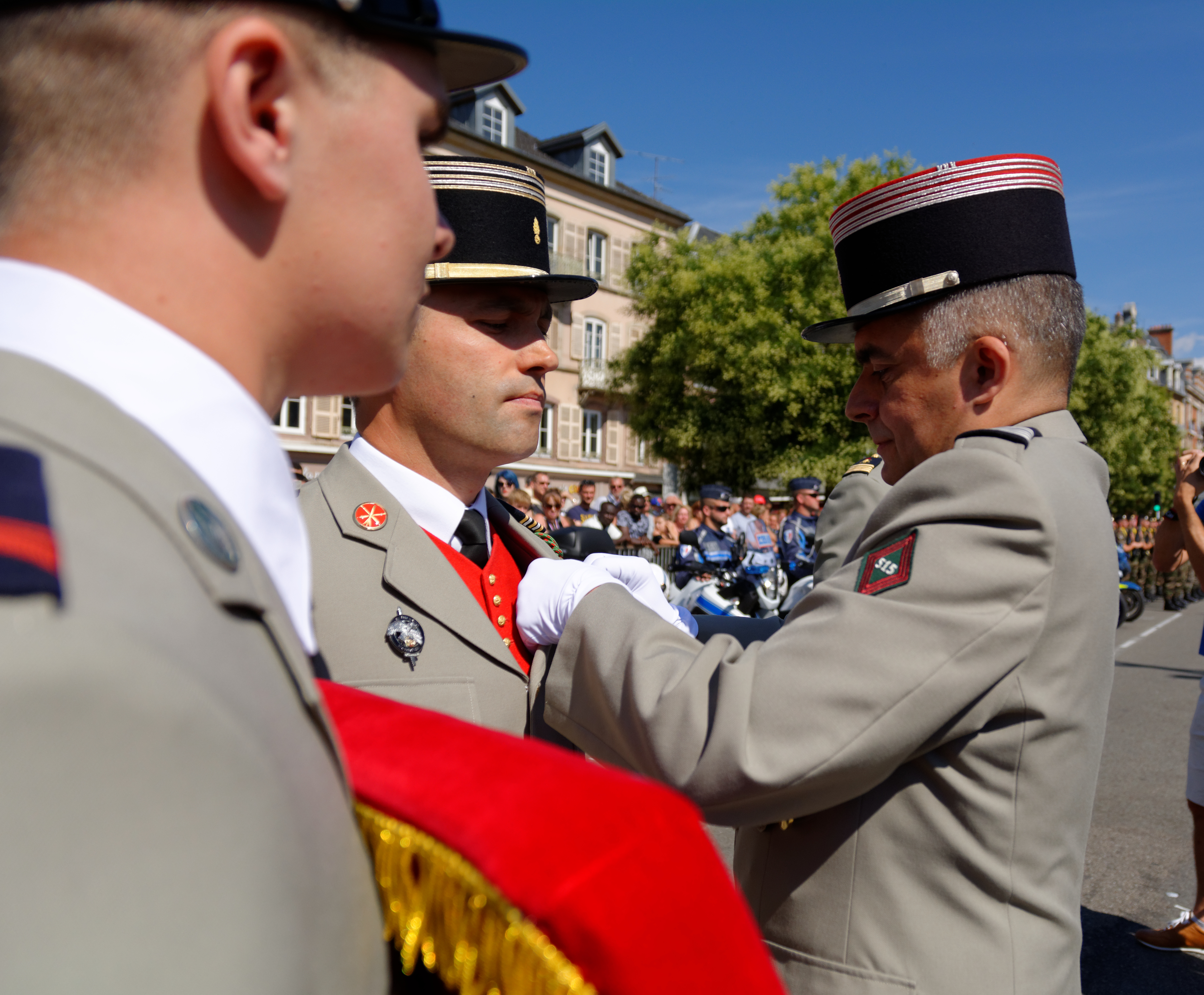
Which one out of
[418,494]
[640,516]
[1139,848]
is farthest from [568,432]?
[418,494]

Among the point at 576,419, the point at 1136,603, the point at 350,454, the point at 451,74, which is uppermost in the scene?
the point at 576,419

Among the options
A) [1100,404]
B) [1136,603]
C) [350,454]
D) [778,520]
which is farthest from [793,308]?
[350,454]

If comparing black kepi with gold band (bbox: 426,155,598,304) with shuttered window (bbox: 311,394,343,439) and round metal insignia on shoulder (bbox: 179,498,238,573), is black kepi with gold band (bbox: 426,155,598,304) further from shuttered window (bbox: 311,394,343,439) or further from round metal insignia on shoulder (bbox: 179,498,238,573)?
shuttered window (bbox: 311,394,343,439)

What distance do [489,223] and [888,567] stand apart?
1160 mm

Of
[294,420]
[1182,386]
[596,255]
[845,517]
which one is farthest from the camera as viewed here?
[1182,386]

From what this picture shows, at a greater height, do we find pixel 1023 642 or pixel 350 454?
pixel 350 454

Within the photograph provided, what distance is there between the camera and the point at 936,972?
1.43 meters

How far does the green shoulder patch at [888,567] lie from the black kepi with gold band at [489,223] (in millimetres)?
970

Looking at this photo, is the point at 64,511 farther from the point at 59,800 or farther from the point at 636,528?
Result: the point at 636,528

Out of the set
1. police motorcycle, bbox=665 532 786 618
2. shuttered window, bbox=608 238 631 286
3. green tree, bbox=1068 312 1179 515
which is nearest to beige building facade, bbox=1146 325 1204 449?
green tree, bbox=1068 312 1179 515

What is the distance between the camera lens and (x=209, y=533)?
1.99 ft

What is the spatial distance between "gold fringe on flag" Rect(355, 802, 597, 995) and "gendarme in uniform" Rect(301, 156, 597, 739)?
98 cm

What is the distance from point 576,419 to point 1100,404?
68.3 feet

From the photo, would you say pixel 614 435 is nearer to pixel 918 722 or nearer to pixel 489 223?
pixel 489 223
